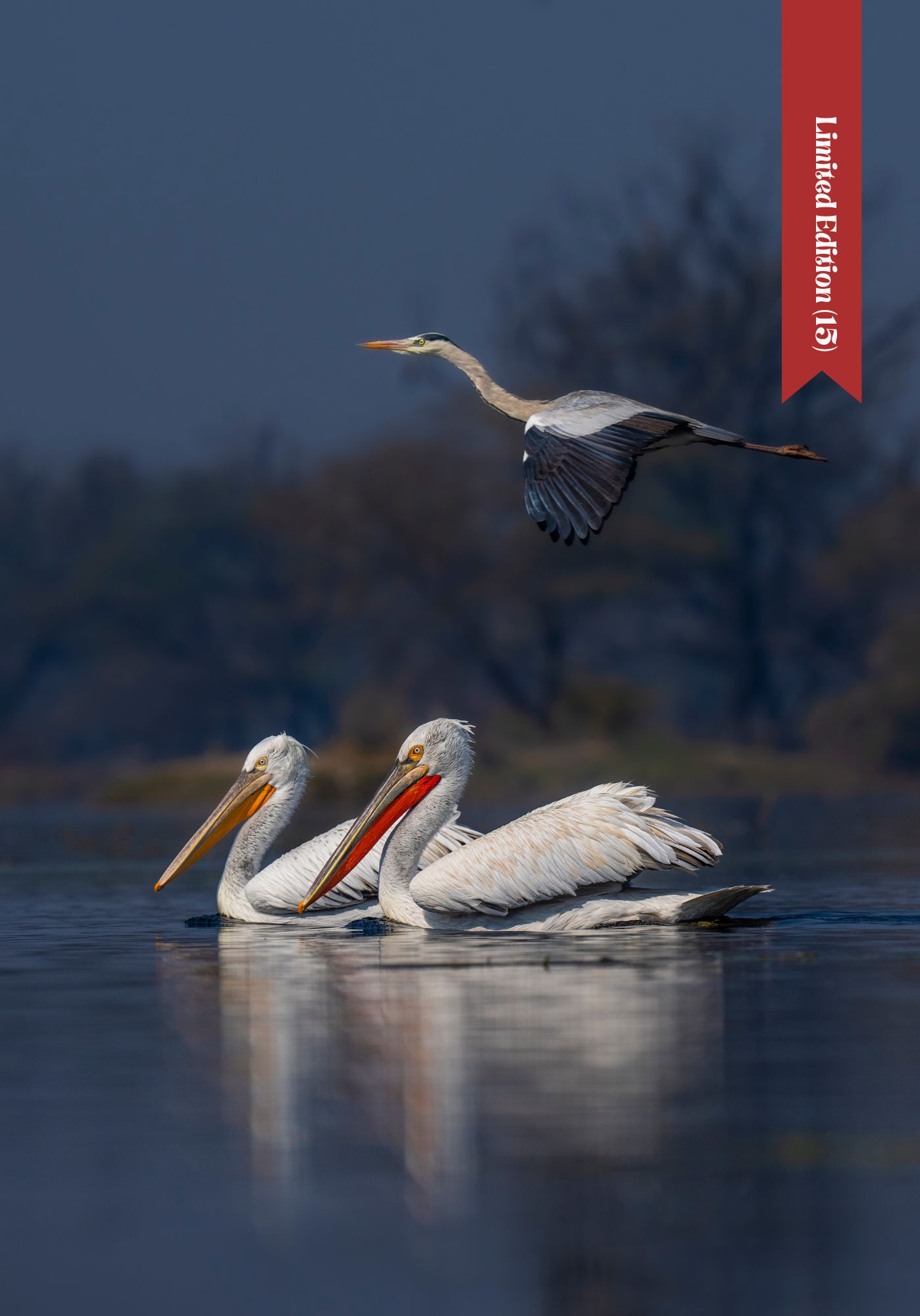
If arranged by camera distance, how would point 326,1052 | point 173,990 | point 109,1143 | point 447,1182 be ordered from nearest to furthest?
point 447,1182 → point 109,1143 → point 326,1052 → point 173,990

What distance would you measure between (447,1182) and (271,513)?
4043cm

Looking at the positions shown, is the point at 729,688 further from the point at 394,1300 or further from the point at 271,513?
the point at 394,1300

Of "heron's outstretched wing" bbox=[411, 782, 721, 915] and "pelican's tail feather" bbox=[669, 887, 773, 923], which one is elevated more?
"heron's outstretched wing" bbox=[411, 782, 721, 915]

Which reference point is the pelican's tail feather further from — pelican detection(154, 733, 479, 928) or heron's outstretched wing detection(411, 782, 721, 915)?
pelican detection(154, 733, 479, 928)

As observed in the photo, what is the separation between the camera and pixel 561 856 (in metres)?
11.2

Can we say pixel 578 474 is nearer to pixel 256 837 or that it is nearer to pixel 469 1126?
→ pixel 256 837

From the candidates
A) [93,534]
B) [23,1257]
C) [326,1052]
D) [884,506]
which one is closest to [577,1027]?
[326,1052]

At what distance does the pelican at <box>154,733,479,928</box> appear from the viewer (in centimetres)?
1258

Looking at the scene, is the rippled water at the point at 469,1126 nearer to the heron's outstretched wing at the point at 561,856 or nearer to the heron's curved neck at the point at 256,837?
the heron's outstretched wing at the point at 561,856

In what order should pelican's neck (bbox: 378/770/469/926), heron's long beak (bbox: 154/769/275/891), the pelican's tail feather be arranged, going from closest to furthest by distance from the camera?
1. the pelican's tail feather
2. pelican's neck (bbox: 378/770/469/926)
3. heron's long beak (bbox: 154/769/275/891)

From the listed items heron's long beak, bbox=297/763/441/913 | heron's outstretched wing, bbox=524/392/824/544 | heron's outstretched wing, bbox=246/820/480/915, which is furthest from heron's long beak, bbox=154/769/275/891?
heron's outstretched wing, bbox=524/392/824/544

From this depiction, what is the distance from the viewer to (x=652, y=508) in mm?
46625

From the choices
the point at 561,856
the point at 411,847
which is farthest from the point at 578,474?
the point at 411,847

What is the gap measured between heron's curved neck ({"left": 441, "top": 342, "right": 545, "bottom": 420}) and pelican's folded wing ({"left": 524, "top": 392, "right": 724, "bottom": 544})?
698 millimetres
